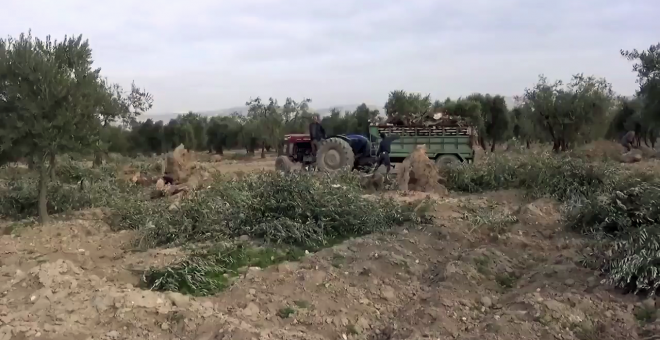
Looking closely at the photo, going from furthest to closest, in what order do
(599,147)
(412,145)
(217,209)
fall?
(599,147)
(412,145)
(217,209)

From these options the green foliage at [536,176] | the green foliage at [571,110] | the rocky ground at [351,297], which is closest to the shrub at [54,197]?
the rocky ground at [351,297]

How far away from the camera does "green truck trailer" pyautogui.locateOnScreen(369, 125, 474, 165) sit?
49.8ft

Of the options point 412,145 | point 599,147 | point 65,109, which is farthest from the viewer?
point 599,147

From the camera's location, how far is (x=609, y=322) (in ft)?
16.3

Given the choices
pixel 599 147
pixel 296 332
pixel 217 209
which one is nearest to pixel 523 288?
pixel 296 332

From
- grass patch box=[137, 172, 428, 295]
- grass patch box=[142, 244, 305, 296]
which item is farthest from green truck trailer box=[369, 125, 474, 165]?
grass patch box=[142, 244, 305, 296]

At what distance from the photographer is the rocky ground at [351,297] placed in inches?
188

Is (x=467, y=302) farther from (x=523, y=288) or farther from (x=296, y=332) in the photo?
(x=296, y=332)

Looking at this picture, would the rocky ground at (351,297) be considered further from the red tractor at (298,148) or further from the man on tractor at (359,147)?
the red tractor at (298,148)

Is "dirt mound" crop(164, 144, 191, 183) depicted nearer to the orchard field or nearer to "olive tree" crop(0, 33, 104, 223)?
the orchard field

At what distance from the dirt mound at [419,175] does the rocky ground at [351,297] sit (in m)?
4.15

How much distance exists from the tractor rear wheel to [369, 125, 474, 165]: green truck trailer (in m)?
1.03

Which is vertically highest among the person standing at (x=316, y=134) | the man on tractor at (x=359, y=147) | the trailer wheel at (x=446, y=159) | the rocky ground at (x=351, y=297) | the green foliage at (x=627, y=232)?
the person standing at (x=316, y=134)

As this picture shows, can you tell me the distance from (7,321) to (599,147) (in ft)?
62.8
